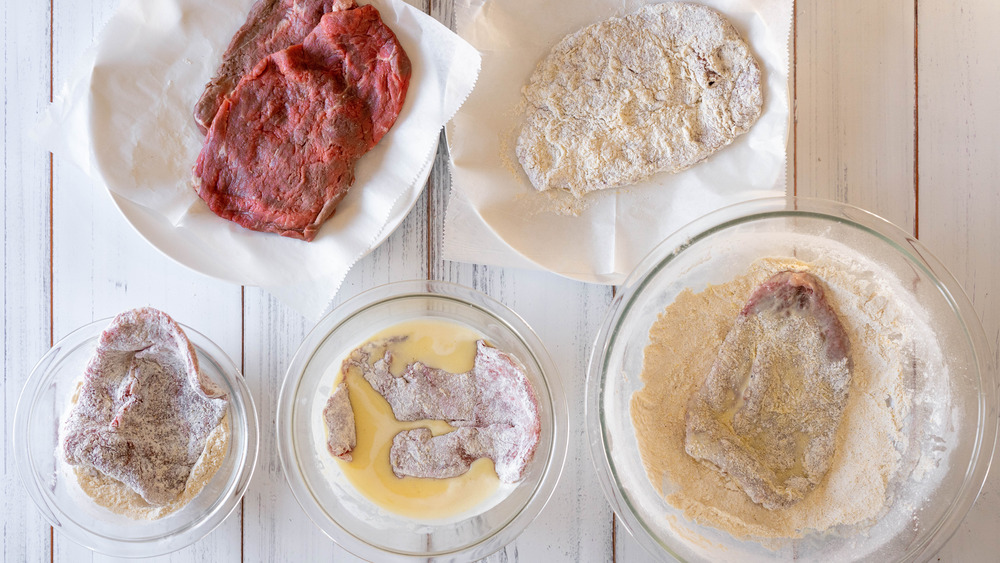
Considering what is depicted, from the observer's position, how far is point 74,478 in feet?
5.38

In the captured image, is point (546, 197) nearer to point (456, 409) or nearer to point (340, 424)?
point (456, 409)

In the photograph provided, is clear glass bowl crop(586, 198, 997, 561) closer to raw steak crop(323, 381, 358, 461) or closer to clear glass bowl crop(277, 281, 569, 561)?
clear glass bowl crop(277, 281, 569, 561)

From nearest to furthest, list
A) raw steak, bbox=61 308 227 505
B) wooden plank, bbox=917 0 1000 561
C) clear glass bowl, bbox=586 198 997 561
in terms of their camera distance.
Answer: clear glass bowl, bbox=586 198 997 561, raw steak, bbox=61 308 227 505, wooden plank, bbox=917 0 1000 561

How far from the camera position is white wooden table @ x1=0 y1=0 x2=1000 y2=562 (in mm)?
1686

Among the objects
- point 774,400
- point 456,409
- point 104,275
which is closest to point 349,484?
point 456,409

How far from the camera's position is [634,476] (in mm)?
1563

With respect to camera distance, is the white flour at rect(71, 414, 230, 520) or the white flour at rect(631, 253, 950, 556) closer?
the white flour at rect(631, 253, 950, 556)

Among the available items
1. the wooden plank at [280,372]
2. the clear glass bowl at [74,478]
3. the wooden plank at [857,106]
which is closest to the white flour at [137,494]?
the clear glass bowl at [74,478]

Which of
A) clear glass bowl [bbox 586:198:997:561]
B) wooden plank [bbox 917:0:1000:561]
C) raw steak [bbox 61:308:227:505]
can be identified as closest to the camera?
clear glass bowl [bbox 586:198:997:561]

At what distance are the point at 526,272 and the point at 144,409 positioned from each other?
103 centimetres

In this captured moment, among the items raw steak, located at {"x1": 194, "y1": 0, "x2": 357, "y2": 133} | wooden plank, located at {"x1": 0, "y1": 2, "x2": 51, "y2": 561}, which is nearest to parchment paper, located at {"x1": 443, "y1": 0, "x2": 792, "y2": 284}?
raw steak, located at {"x1": 194, "y1": 0, "x2": 357, "y2": 133}

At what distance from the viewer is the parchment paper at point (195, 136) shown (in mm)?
1626

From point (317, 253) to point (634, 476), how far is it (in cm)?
97

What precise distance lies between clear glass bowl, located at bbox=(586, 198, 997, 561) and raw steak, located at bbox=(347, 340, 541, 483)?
8.6 inches
